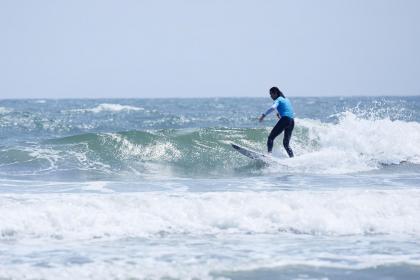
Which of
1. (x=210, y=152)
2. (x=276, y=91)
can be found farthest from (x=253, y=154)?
(x=210, y=152)

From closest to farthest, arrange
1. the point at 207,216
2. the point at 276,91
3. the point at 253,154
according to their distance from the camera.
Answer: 1. the point at 207,216
2. the point at 276,91
3. the point at 253,154

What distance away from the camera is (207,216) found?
8.22 meters

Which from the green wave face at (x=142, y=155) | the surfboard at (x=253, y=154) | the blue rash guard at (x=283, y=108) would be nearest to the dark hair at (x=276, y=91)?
the blue rash guard at (x=283, y=108)

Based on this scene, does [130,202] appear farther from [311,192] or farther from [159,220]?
[311,192]

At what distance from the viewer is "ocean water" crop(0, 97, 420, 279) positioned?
6.06 m

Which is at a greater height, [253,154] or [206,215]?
[253,154]

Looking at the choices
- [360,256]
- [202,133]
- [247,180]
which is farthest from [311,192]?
[202,133]

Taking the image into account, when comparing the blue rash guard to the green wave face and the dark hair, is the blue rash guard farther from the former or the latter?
the green wave face

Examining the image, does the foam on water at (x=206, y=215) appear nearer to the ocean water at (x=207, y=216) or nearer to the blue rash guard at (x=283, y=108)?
the ocean water at (x=207, y=216)

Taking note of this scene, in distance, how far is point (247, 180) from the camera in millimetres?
11984

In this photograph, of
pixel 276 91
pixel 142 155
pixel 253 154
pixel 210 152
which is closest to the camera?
pixel 276 91

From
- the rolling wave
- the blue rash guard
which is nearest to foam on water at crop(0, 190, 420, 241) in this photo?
the blue rash guard

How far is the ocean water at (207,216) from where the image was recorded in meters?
6.06

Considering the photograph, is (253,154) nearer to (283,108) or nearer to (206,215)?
(283,108)
